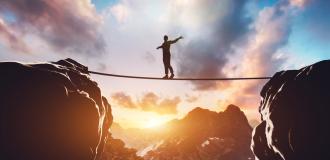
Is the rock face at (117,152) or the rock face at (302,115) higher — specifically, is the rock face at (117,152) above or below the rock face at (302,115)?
above

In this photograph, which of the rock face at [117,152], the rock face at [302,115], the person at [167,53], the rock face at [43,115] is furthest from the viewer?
the rock face at [117,152]

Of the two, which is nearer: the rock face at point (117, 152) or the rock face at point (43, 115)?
the rock face at point (43, 115)

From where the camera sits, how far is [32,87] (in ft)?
44.1

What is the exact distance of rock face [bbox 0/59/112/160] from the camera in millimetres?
12641

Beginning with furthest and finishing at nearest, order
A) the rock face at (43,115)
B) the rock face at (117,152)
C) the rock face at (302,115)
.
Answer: the rock face at (117,152)
the rock face at (302,115)
the rock face at (43,115)

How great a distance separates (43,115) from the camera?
13305 mm

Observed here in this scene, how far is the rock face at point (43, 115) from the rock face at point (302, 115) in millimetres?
10772

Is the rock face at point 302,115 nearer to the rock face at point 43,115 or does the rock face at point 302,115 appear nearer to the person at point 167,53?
the person at point 167,53

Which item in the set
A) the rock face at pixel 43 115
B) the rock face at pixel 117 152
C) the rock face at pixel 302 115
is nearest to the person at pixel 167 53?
the rock face at pixel 43 115

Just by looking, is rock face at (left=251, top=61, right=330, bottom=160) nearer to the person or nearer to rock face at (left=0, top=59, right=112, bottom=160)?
the person

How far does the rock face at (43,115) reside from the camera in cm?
1264

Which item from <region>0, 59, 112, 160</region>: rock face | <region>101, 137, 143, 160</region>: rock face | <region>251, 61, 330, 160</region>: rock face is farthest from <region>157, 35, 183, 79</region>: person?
<region>101, 137, 143, 160</region>: rock face

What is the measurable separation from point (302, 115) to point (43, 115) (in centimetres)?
1360

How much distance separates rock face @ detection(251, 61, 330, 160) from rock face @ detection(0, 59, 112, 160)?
35.3ft
